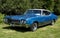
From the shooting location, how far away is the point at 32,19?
10.2 m

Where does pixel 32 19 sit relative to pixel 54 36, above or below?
above

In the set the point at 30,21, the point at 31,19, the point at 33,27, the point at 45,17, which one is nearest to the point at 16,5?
the point at 45,17

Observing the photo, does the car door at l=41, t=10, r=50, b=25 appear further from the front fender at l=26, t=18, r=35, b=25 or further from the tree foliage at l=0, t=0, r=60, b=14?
the tree foliage at l=0, t=0, r=60, b=14

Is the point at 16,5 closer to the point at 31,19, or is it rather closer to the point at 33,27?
the point at 33,27

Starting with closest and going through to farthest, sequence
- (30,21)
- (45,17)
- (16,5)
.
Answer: (30,21) → (45,17) → (16,5)

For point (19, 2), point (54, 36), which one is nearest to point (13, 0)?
point (19, 2)

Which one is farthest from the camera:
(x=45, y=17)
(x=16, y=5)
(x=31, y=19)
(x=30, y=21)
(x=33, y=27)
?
(x=16, y=5)

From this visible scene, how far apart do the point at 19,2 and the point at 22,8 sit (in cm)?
59

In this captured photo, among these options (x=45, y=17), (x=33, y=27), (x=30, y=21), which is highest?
(x=30, y=21)

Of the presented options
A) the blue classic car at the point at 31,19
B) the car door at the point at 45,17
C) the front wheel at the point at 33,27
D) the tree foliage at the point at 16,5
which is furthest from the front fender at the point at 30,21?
the tree foliage at the point at 16,5

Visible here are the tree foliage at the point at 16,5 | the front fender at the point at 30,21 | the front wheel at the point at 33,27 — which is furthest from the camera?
the tree foliage at the point at 16,5

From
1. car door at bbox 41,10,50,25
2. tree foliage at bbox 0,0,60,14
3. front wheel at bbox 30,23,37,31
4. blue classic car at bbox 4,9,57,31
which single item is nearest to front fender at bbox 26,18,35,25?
blue classic car at bbox 4,9,57,31

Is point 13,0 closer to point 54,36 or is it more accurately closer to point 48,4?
point 48,4

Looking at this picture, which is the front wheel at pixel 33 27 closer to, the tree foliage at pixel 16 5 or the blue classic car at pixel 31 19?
the blue classic car at pixel 31 19
